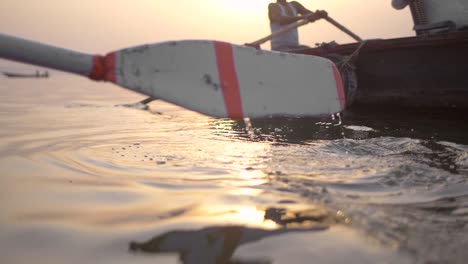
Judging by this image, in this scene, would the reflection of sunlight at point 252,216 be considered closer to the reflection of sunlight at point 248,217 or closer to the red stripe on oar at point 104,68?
the reflection of sunlight at point 248,217

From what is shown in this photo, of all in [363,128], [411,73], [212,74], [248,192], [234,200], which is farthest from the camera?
[411,73]

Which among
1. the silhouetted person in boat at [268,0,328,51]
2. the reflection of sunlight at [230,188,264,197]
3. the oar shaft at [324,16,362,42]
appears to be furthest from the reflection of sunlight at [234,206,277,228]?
the silhouetted person in boat at [268,0,328,51]

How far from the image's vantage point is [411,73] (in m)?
4.50

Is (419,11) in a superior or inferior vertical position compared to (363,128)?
superior

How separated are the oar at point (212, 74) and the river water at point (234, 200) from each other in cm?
35

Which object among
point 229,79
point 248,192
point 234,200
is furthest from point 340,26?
point 234,200

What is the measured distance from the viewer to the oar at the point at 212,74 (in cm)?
178

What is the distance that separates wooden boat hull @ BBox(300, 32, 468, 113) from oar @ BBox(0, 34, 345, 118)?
2.12m

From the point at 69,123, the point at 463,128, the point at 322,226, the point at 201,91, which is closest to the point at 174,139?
the point at 201,91

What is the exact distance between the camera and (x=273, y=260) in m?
1.07

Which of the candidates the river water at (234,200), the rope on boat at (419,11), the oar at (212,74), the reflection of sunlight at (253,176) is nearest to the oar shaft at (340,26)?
the rope on boat at (419,11)

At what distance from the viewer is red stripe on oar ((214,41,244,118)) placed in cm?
217

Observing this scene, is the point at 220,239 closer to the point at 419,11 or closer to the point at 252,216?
the point at 252,216

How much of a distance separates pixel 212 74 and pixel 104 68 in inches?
24.1
